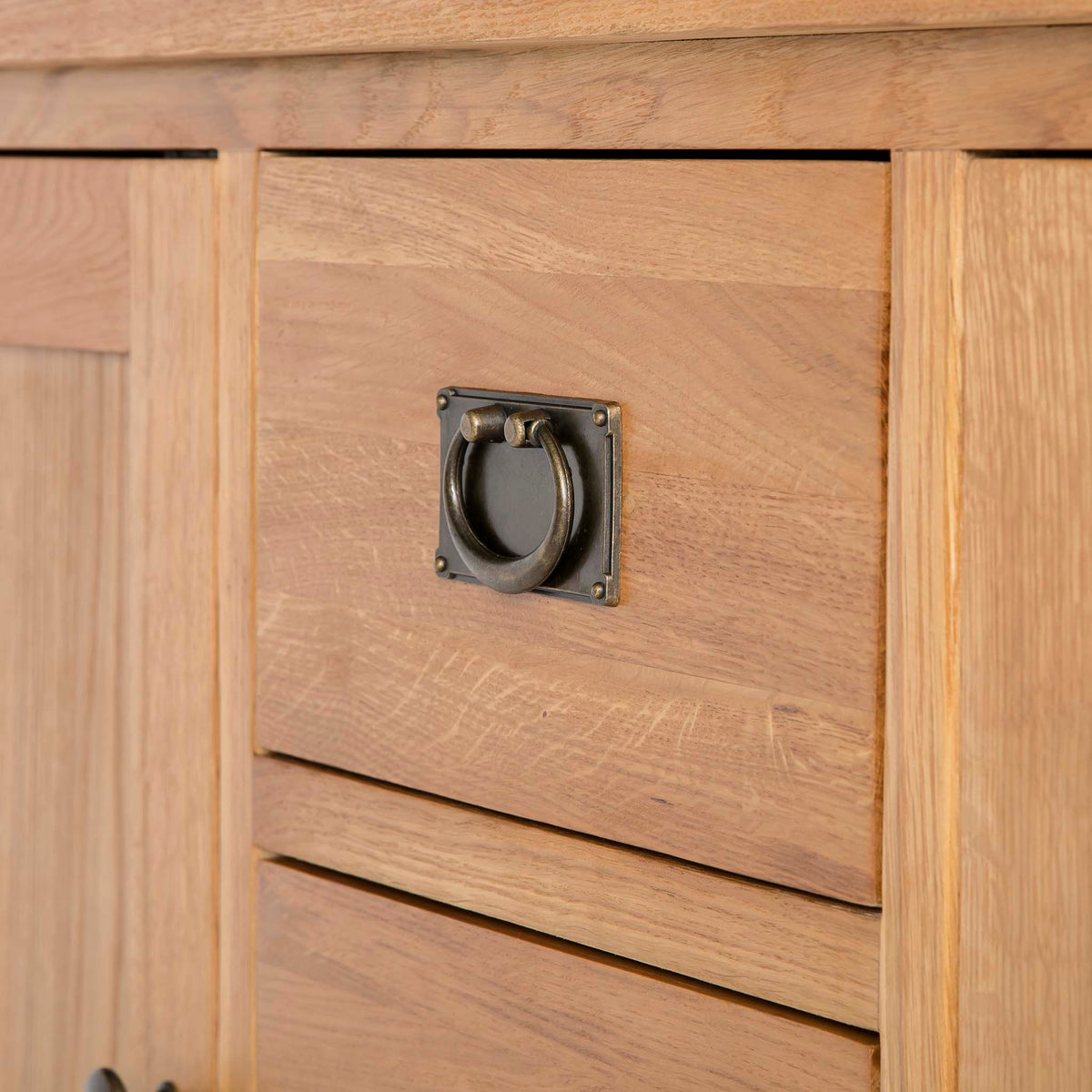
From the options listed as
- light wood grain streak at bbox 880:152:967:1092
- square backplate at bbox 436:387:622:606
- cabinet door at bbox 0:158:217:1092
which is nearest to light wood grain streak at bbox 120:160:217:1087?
cabinet door at bbox 0:158:217:1092

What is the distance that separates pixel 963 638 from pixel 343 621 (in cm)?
21

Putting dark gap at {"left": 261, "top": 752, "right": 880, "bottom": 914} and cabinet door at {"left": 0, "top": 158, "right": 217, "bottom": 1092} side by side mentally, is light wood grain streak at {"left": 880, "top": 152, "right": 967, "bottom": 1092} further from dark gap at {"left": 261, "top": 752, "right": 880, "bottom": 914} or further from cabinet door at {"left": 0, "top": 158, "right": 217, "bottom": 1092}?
cabinet door at {"left": 0, "top": 158, "right": 217, "bottom": 1092}

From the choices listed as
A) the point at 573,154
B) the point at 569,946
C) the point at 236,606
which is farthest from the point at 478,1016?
the point at 573,154

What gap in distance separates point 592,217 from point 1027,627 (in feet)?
0.54

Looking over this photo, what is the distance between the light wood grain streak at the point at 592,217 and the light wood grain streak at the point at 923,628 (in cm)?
1

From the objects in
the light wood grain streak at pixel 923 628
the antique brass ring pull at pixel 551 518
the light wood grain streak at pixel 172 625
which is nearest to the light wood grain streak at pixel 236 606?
the light wood grain streak at pixel 172 625

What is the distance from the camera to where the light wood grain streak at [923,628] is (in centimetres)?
34

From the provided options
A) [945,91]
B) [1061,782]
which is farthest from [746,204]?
[1061,782]

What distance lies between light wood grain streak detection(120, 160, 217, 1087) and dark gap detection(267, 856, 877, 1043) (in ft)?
0.17

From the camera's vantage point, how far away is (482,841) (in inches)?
17.5

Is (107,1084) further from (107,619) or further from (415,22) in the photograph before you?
(415,22)

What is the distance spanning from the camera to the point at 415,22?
40 cm

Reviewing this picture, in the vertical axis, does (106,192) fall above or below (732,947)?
above

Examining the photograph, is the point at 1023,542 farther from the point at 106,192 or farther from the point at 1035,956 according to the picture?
the point at 106,192
